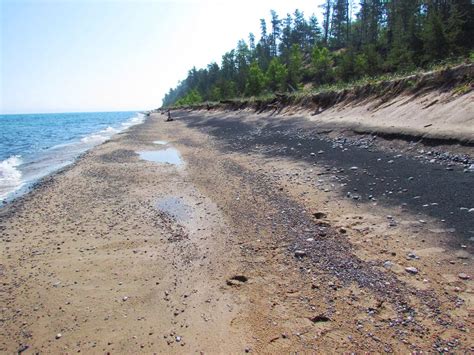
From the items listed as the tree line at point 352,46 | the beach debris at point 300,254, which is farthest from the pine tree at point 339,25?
the beach debris at point 300,254

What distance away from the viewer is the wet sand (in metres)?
4.15

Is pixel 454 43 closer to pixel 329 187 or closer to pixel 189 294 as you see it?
pixel 329 187

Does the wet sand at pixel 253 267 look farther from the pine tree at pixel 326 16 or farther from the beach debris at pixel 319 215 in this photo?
the pine tree at pixel 326 16

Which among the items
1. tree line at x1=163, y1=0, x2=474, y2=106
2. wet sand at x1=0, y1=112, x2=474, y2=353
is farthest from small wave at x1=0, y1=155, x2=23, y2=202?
tree line at x1=163, y1=0, x2=474, y2=106

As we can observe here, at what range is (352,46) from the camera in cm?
5194

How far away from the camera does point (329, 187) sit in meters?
9.16

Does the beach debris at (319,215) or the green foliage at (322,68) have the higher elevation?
the green foliage at (322,68)

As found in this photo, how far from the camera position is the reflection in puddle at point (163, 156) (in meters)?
17.7

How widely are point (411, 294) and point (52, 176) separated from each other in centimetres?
1690

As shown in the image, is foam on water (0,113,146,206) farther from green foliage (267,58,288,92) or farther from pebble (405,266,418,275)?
green foliage (267,58,288,92)

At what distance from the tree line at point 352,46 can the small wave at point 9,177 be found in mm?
30901

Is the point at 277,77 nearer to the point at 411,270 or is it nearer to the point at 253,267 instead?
the point at 253,267

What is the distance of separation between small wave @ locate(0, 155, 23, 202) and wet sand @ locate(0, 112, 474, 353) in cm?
343

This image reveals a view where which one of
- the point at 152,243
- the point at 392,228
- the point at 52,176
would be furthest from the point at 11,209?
the point at 392,228
